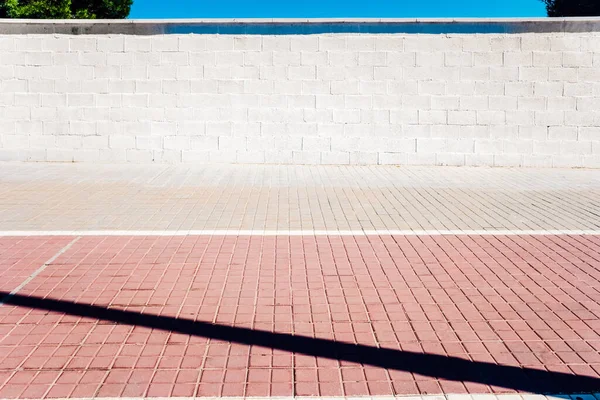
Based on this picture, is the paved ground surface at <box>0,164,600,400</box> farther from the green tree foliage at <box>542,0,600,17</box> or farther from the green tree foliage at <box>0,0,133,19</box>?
the green tree foliage at <box>542,0,600,17</box>

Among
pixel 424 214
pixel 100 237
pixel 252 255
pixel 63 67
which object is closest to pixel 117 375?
pixel 252 255

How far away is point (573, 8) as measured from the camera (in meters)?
30.0

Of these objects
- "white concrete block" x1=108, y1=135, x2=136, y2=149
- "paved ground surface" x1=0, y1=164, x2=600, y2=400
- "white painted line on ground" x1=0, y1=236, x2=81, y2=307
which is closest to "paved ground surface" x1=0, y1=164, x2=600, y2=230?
"paved ground surface" x1=0, y1=164, x2=600, y2=400

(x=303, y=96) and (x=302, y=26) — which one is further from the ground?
Result: (x=302, y=26)

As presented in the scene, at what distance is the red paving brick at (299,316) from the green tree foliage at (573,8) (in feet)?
86.4

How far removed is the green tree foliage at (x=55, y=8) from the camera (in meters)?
25.9

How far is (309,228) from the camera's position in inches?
281

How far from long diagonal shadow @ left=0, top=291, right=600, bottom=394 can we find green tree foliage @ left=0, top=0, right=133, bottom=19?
24886 mm

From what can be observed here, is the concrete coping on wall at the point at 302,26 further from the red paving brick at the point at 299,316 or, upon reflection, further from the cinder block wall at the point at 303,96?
the red paving brick at the point at 299,316

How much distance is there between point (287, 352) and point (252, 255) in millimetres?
2246

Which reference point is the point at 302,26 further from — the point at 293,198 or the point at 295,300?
the point at 295,300

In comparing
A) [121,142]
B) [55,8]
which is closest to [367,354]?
[121,142]

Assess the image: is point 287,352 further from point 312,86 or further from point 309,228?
point 312,86

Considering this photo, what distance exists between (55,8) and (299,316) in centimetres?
2637
